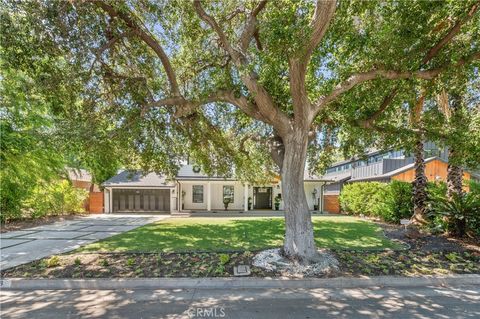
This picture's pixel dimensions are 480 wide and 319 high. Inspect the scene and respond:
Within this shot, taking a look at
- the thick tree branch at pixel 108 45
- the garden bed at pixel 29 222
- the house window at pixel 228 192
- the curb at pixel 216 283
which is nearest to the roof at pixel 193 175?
the house window at pixel 228 192

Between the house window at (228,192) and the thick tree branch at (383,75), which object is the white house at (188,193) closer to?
the house window at (228,192)

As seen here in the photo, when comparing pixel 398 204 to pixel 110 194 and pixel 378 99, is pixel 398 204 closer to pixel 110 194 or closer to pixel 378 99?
pixel 378 99

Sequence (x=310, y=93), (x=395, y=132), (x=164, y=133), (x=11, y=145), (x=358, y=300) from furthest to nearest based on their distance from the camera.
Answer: (x=11, y=145) → (x=164, y=133) → (x=310, y=93) → (x=395, y=132) → (x=358, y=300)

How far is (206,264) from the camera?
611 centimetres

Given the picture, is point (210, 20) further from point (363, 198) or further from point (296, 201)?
point (363, 198)

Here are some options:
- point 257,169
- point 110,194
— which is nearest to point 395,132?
point 257,169

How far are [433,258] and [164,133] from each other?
26.3ft

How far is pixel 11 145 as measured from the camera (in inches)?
386

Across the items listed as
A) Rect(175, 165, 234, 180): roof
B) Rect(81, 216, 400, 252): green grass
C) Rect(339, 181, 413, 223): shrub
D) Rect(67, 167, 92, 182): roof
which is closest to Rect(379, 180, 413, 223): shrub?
Rect(339, 181, 413, 223): shrub

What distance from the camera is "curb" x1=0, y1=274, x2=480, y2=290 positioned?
517cm

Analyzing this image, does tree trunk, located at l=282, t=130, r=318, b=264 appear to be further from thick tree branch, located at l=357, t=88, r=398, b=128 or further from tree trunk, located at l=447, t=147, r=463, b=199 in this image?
tree trunk, located at l=447, t=147, r=463, b=199

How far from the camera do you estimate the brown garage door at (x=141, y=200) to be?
65.5ft

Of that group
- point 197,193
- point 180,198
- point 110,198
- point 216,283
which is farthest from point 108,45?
point 110,198

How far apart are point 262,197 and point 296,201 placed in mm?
15468
